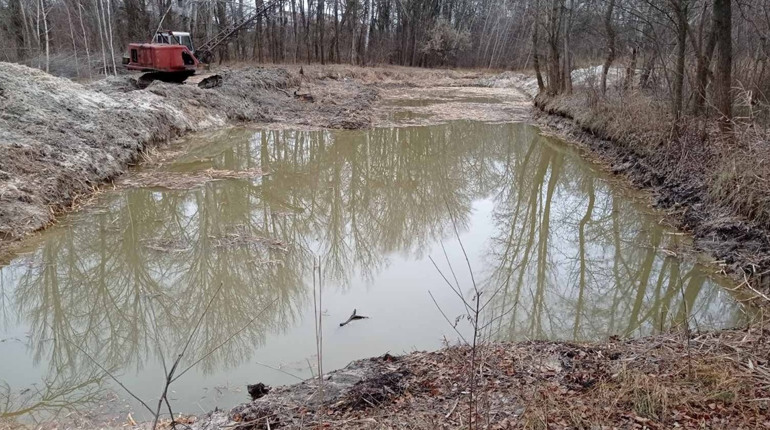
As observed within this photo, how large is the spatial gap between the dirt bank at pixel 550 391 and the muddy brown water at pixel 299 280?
0.60 metres

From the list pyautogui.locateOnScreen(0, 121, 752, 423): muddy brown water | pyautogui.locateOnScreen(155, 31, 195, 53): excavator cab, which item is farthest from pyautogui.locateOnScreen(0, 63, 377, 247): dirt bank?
pyautogui.locateOnScreen(155, 31, 195, 53): excavator cab

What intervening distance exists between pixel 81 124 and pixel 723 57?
1174 cm

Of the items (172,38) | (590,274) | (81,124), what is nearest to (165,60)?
(172,38)

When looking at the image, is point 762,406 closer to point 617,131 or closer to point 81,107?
point 617,131

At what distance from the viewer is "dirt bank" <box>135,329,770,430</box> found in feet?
9.55

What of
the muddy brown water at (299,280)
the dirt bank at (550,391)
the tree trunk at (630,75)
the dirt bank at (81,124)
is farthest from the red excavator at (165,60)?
the dirt bank at (550,391)

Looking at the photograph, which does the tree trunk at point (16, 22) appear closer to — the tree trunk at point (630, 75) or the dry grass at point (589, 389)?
the tree trunk at point (630, 75)

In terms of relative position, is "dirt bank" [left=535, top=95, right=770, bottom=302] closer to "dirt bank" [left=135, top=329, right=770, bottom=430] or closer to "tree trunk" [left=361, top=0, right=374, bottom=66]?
"dirt bank" [left=135, top=329, right=770, bottom=430]

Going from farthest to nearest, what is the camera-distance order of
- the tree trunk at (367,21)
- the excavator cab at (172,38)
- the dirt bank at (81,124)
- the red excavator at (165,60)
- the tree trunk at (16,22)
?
the tree trunk at (367,21)
the tree trunk at (16,22)
the excavator cab at (172,38)
the red excavator at (165,60)
the dirt bank at (81,124)

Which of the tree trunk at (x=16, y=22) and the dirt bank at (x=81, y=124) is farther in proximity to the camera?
the tree trunk at (x=16, y=22)

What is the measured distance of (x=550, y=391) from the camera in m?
3.36

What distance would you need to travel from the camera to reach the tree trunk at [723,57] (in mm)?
7941

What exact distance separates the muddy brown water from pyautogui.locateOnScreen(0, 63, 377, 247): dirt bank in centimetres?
54

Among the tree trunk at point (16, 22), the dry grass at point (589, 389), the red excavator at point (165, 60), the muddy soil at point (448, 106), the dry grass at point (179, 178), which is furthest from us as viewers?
the tree trunk at point (16, 22)
